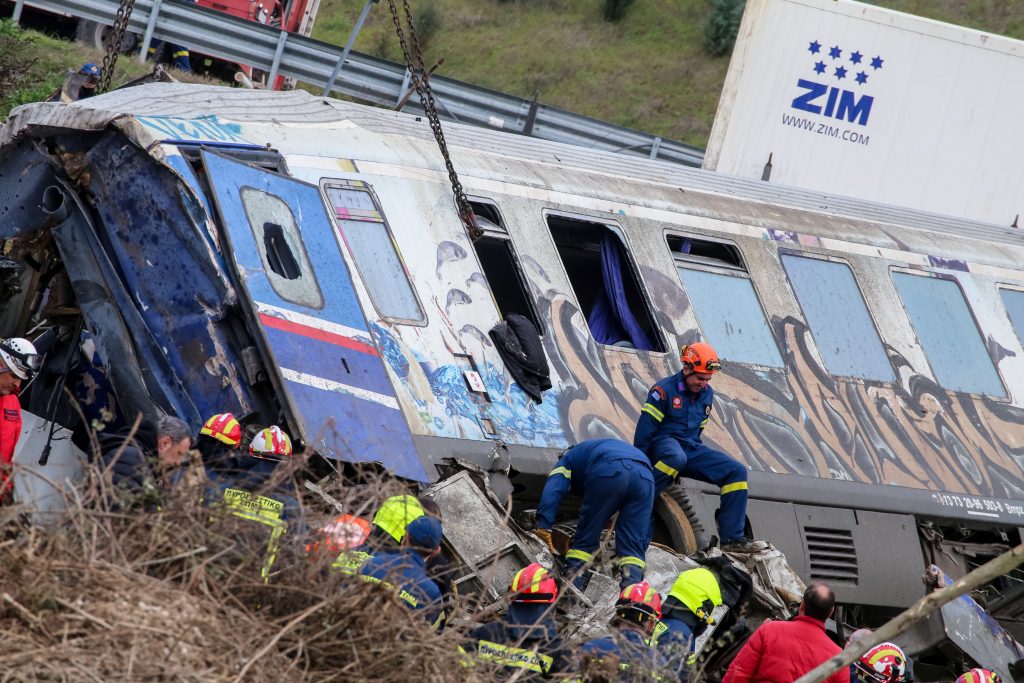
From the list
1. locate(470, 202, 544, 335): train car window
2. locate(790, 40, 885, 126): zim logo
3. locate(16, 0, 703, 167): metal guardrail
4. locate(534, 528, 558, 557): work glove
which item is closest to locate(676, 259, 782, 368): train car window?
locate(470, 202, 544, 335): train car window

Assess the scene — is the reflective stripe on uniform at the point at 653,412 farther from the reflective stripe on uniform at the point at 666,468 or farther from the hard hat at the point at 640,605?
the hard hat at the point at 640,605

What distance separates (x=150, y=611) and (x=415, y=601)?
1.47 m

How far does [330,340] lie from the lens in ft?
29.7

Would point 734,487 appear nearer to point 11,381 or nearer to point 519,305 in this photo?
point 519,305

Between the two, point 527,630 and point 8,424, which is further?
point 8,424

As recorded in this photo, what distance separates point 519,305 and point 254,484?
16.3 feet

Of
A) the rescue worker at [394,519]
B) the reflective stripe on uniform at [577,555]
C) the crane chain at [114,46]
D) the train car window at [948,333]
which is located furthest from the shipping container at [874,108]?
the rescue worker at [394,519]

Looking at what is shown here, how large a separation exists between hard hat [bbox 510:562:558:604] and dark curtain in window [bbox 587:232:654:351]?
4296 mm

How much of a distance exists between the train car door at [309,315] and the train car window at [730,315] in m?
3.34

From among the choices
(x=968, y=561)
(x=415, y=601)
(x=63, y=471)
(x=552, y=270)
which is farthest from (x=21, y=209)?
(x=968, y=561)

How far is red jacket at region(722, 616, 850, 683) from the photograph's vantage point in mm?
7055

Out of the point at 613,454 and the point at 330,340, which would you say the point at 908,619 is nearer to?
the point at 613,454

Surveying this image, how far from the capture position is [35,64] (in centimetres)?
1762

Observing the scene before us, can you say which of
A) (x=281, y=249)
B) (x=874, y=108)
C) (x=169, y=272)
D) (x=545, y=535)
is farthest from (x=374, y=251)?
(x=874, y=108)
